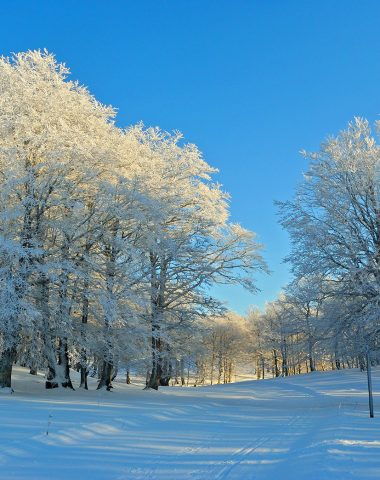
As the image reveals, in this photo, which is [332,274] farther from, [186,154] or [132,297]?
[186,154]

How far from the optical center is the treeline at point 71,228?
1667 cm

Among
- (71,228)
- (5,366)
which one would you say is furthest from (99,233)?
(5,366)

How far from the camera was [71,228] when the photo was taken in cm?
1822

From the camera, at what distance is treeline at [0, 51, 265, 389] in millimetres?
16672

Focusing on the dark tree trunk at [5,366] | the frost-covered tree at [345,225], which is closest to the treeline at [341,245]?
the frost-covered tree at [345,225]

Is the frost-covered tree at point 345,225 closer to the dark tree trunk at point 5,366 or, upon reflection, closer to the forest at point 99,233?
the forest at point 99,233

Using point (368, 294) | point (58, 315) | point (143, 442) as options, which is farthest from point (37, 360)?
point (368, 294)

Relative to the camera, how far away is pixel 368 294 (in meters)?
17.4

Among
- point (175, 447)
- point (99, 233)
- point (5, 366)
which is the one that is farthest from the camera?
point (99, 233)

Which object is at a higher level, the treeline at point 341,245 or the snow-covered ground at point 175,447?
the treeline at point 341,245

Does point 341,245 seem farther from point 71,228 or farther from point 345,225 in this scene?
point 71,228

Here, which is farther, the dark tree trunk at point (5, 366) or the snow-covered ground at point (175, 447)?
the dark tree trunk at point (5, 366)

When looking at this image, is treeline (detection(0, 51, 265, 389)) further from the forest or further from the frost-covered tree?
the frost-covered tree

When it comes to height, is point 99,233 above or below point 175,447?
above
